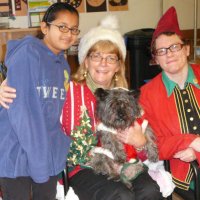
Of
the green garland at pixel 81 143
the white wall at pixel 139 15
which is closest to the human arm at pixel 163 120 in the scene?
the green garland at pixel 81 143

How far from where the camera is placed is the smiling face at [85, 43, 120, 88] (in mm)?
1970

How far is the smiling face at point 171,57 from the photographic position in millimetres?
1893

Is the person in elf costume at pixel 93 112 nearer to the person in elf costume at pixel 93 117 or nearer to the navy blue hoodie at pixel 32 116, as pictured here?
the person in elf costume at pixel 93 117

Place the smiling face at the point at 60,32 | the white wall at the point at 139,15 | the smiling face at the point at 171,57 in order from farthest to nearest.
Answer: the white wall at the point at 139,15 → the smiling face at the point at 171,57 → the smiling face at the point at 60,32

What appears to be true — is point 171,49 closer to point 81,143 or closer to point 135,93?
point 135,93

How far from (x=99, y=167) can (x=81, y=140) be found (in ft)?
0.62

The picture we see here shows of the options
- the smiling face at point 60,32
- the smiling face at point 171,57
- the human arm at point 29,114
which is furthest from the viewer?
the smiling face at point 171,57

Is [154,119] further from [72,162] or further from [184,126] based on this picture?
[72,162]

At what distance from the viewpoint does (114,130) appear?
1827 millimetres

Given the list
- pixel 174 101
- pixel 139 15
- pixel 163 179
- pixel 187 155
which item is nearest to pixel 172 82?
pixel 174 101

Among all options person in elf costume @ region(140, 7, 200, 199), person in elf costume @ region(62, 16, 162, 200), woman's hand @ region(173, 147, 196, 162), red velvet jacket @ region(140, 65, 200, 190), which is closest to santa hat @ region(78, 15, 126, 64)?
person in elf costume @ region(62, 16, 162, 200)

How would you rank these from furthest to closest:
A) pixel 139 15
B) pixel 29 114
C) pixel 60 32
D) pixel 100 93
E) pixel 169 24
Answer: pixel 139 15, pixel 169 24, pixel 100 93, pixel 60 32, pixel 29 114

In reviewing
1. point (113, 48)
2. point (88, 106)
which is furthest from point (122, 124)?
point (113, 48)

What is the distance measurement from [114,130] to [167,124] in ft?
1.11
